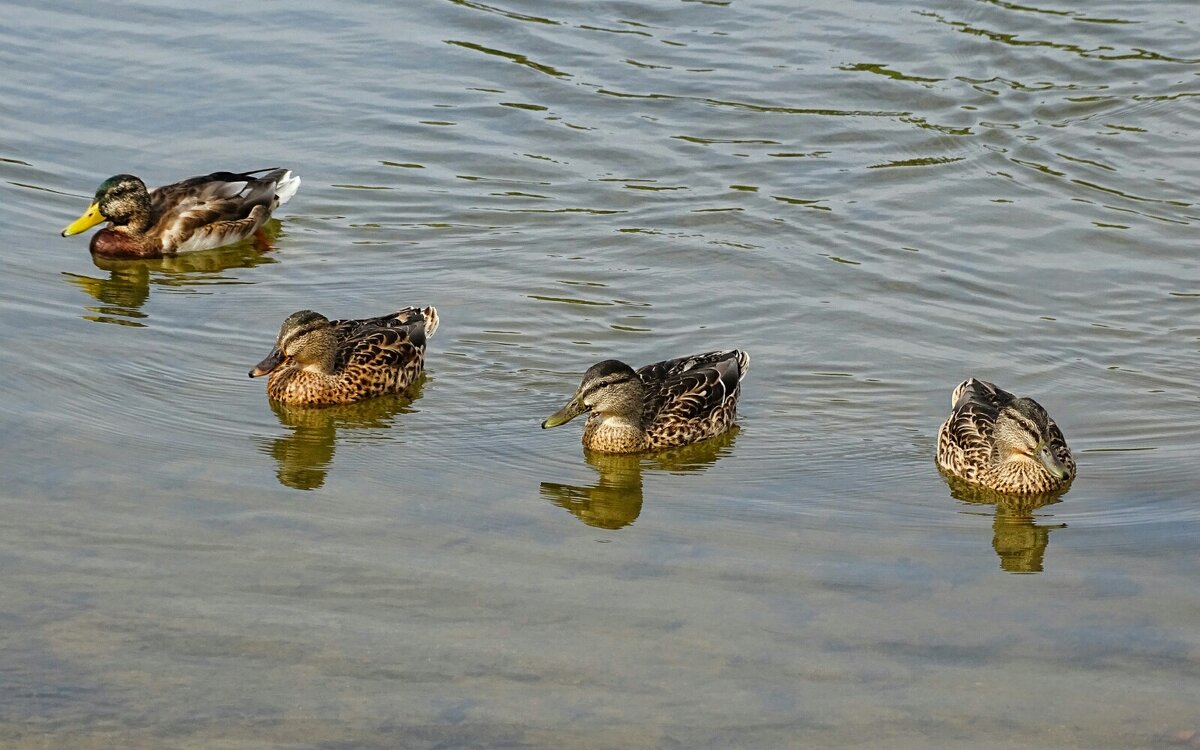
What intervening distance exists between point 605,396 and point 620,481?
49 centimetres

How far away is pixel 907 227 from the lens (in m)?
13.4

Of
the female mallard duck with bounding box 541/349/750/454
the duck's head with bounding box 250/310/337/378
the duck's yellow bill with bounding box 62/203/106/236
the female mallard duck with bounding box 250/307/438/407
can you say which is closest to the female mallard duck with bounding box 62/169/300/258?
the duck's yellow bill with bounding box 62/203/106/236

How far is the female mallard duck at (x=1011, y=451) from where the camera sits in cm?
947

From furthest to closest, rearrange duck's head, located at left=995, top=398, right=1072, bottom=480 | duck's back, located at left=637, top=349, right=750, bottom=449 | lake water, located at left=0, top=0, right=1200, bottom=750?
duck's back, located at left=637, top=349, right=750, bottom=449 < duck's head, located at left=995, top=398, right=1072, bottom=480 < lake water, located at left=0, top=0, right=1200, bottom=750

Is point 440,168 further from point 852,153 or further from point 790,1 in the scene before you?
point 790,1

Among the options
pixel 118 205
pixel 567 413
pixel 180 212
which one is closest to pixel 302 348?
pixel 567 413

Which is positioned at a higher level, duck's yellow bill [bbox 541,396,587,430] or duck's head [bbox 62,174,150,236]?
duck's head [bbox 62,174,150,236]

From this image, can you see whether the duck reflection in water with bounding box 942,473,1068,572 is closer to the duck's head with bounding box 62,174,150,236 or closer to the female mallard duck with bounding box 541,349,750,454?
the female mallard duck with bounding box 541,349,750,454

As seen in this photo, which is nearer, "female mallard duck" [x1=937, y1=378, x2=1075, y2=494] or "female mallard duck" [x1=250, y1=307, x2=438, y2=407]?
"female mallard duck" [x1=937, y1=378, x2=1075, y2=494]

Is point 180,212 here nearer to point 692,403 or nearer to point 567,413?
point 567,413

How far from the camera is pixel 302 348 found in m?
10.6

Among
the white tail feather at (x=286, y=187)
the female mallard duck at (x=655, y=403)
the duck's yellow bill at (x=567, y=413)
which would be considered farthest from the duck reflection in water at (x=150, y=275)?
the female mallard duck at (x=655, y=403)

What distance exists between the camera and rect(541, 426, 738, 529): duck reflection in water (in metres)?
9.16

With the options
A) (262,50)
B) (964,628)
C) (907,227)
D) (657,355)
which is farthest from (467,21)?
(964,628)
